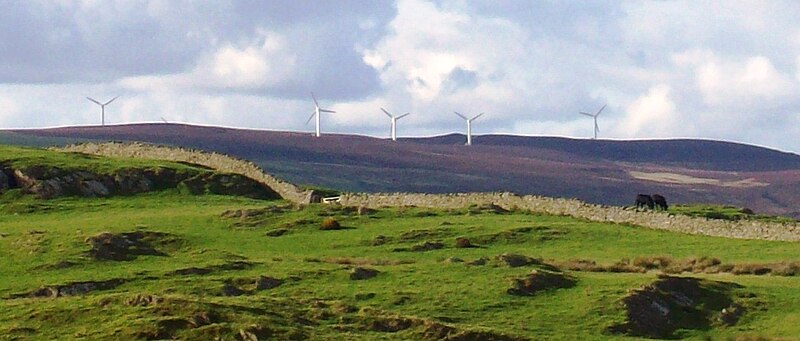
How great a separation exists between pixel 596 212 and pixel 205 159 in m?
26.8

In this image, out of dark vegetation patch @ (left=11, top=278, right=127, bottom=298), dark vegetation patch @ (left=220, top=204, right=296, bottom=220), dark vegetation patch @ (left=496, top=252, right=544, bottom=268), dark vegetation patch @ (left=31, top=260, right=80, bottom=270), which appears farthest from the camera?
dark vegetation patch @ (left=220, top=204, right=296, bottom=220)

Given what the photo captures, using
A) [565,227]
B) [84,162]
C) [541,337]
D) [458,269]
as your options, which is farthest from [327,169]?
[541,337]

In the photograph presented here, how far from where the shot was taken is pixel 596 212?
2702 inches

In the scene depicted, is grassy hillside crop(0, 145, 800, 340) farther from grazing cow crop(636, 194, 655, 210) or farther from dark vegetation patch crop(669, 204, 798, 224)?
grazing cow crop(636, 194, 655, 210)

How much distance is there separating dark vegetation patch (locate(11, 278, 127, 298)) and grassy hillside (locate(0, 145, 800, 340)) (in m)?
0.06

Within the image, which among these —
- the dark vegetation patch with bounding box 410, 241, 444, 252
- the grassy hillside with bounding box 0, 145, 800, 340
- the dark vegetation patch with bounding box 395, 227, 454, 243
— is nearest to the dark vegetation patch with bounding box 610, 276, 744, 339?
the grassy hillside with bounding box 0, 145, 800, 340

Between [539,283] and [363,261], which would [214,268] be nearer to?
[363,261]

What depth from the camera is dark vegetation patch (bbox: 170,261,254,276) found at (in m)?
47.3

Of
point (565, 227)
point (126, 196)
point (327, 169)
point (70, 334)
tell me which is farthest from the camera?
point (327, 169)

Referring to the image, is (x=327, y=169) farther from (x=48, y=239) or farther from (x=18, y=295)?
(x=18, y=295)

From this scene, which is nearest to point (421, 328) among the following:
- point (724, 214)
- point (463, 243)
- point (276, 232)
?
point (463, 243)

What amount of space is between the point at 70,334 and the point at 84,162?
4749 centimetres

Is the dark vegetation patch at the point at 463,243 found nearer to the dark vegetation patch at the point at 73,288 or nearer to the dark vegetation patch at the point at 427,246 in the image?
the dark vegetation patch at the point at 427,246

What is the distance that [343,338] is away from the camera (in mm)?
34000
